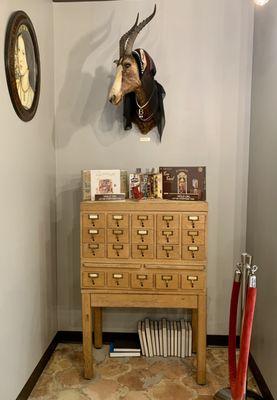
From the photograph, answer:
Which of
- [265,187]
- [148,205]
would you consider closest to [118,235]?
[148,205]

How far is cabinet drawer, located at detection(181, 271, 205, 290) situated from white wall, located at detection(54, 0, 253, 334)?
0.60 metres

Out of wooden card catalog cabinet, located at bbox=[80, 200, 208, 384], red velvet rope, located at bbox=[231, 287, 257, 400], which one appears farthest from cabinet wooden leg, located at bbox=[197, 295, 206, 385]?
red velvet rope, located at bbox=[231, 287, 257, 400]

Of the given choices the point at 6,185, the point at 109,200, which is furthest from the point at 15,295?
the point at 109,200

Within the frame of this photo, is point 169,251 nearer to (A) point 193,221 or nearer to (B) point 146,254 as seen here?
(B) point 146,254

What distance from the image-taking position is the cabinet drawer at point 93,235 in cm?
239

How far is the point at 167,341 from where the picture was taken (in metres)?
2.83

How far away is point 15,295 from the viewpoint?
84.8 inches

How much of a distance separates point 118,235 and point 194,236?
50 centimetres

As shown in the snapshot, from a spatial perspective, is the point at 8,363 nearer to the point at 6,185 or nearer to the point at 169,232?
the point at 6,185

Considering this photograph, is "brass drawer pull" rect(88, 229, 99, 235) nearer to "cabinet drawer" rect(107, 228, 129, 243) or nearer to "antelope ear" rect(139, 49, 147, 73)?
"cabinet drawer" rect(107, 228, 129, 243)

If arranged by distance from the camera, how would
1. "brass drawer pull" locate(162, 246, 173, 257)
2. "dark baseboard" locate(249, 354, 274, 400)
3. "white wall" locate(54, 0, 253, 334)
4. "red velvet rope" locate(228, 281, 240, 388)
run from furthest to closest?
"white wall" locate(54, 0, 253, 334), "brass drawer pull" locate(162, 246, 173, 257), "dark baseboard" locate(249, 354, 274, 400), "red velvet rope" locate(228, 281, 240, 388)

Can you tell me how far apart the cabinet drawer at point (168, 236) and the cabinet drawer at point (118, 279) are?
335 millimetres

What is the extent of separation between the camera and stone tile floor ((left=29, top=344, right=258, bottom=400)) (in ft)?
7.79

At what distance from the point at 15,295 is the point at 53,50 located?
190 cm
